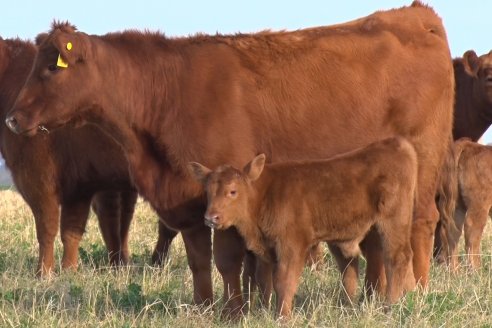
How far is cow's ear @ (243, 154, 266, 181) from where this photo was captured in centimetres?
713

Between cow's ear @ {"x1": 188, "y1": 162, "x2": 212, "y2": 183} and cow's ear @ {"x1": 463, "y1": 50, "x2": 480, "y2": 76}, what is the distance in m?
6.43

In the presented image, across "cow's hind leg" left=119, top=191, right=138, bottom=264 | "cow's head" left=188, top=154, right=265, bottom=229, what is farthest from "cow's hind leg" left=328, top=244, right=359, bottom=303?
"cow's hind leg" left=119, top=191, right=138, bottom=264

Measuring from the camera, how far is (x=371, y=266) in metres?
8.19

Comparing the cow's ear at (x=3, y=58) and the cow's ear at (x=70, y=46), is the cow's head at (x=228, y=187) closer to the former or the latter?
the cow's ear at (x=70, y=46)

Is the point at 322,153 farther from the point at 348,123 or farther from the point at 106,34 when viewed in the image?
the point at 106,34

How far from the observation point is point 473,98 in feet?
41.5

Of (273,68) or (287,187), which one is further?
(273,68)

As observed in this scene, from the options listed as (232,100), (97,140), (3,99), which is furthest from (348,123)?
(3,99)

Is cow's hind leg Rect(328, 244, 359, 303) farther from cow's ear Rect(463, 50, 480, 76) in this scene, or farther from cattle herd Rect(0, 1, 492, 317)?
cow's ear Rect(463, 50, 480, 76)

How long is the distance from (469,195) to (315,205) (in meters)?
3.99

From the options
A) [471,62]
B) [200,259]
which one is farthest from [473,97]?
[200,259]

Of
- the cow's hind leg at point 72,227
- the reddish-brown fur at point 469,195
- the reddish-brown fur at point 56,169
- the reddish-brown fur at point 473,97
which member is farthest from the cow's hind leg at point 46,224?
the reddish-brown fur at point 473,97

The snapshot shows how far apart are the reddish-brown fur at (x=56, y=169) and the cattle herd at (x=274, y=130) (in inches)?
60.1

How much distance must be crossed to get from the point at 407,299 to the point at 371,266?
894mm
